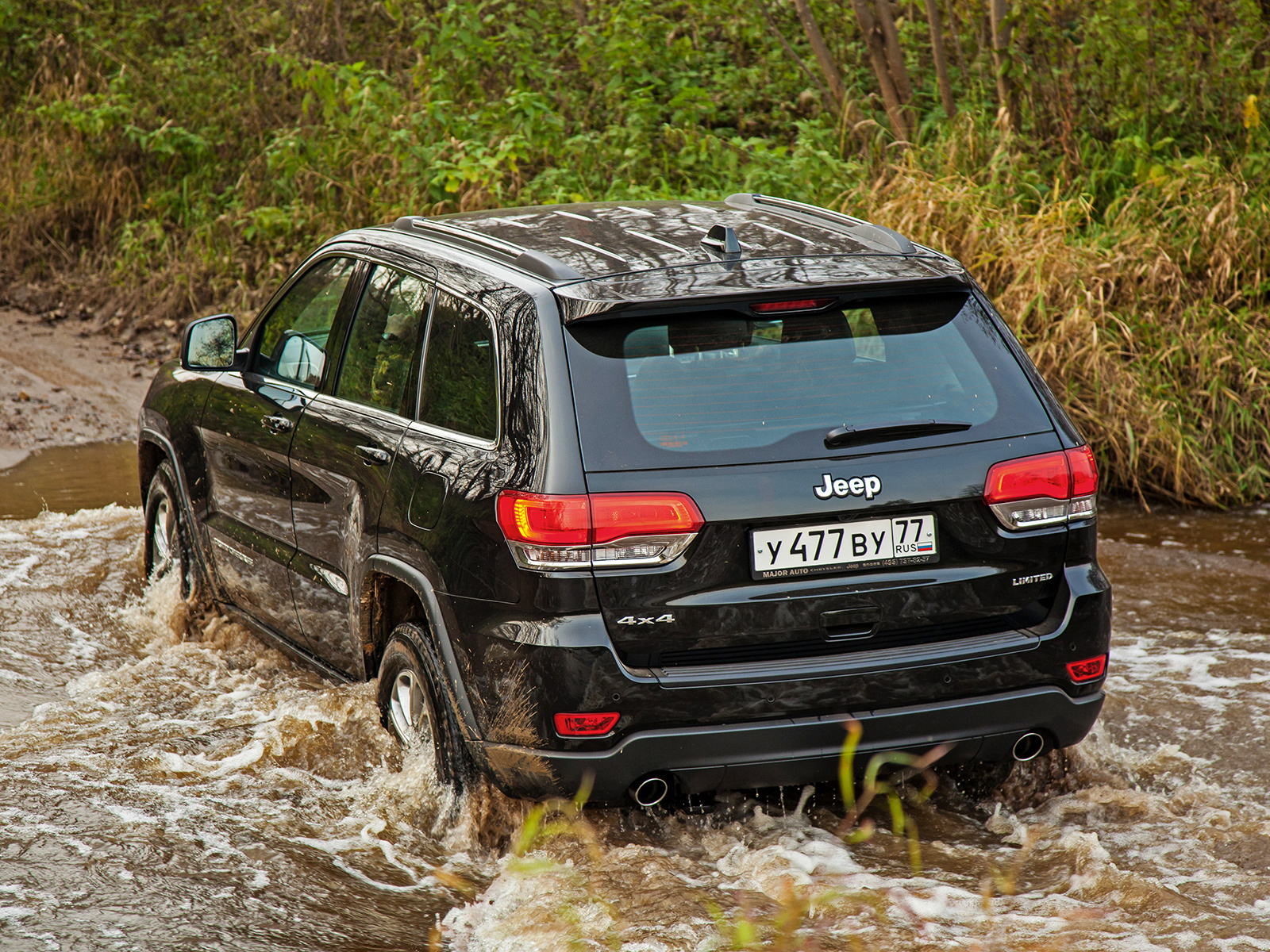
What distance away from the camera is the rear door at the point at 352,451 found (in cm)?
391

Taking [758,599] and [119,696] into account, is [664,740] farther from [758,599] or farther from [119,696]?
[119,696]

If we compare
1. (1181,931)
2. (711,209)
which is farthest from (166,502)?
(1181,931)

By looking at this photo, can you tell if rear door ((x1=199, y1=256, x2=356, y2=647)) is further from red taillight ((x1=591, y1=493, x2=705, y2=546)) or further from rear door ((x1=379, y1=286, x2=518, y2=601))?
red taillight ((x1=591, y1=493, x2=705, y2=546))

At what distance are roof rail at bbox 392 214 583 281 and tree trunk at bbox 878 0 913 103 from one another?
23.3ft

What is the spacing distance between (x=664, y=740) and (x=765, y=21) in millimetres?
9637

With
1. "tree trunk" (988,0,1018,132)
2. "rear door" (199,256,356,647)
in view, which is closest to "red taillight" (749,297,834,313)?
"rear door" (199,256,356,647)

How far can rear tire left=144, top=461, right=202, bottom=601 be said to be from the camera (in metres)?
5.57

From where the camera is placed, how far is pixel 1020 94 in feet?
33.1

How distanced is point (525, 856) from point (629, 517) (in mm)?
1075

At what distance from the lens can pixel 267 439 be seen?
4605 mm

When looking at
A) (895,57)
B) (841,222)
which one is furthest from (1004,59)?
(841,222)

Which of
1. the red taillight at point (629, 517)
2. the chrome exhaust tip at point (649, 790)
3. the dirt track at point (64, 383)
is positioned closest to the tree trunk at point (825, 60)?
the dirt track at point (64, 383)

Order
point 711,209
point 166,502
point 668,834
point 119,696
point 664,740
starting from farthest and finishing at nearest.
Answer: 1. point 166,502
2. point 119,696
3. point 711,209
4. point 668,834
5. point 664,740

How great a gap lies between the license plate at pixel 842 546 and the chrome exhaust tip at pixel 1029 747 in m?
0.60
